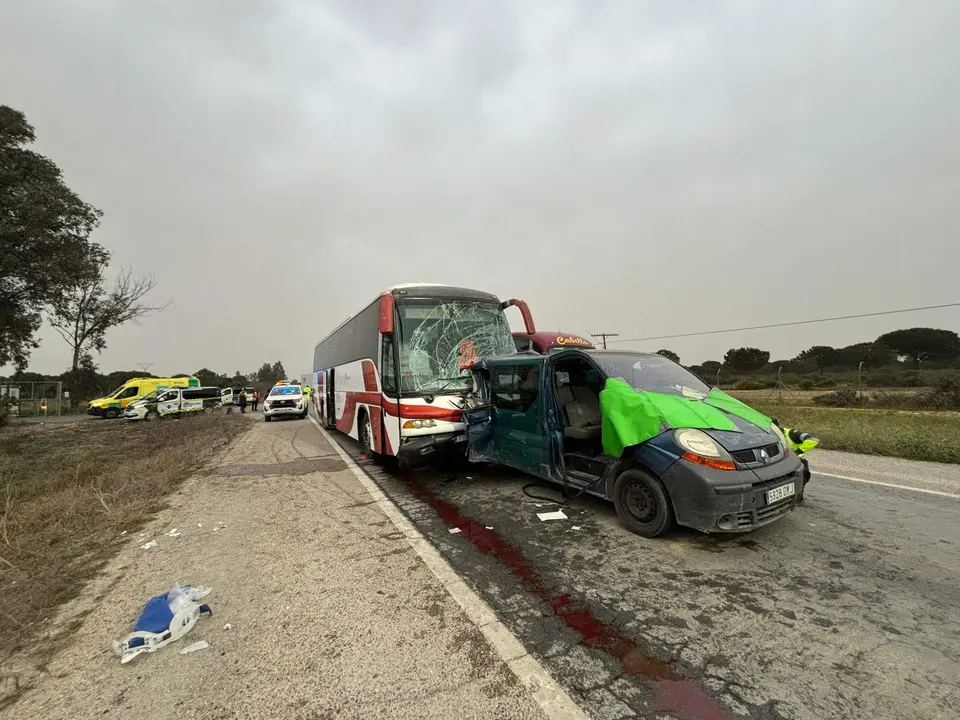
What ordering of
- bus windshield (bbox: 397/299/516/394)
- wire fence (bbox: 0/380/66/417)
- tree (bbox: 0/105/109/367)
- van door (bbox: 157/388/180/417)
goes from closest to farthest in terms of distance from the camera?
1. bus windshield (bbox: 397/299/516/394)
2. tree (bbox: 0/105/109/367)
3. van door (bbox: 157/388/180/417)
4. wire fence (bbox: 0/380/66/417)

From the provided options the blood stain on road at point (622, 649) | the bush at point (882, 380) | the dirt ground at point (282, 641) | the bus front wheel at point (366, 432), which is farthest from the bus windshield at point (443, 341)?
the bush at point (882, 380)

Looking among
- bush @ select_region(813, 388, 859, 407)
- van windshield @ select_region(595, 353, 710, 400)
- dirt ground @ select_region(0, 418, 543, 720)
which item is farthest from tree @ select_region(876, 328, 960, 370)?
dirt ground @ select_region(0, 418, 543, 720)

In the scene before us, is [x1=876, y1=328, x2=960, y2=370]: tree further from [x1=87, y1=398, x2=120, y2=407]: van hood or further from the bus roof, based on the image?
[x1=87, y1=398, x2=120, y2=407]: van hood

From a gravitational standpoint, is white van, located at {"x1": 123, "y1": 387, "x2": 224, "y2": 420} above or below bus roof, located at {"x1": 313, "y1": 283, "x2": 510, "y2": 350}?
below

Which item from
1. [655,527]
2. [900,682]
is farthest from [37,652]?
[900,682]

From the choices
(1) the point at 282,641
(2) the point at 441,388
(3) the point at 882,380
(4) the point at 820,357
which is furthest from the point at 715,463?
(4) the point at 820,357

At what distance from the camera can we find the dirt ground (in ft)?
7.20

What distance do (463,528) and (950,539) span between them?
4558 millimetres

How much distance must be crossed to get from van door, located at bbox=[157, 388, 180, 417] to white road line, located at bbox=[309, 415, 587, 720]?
84.5 ft

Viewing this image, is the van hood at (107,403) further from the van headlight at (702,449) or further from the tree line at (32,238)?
the van headlight at (702,449)

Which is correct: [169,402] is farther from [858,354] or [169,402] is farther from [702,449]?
[858,354]

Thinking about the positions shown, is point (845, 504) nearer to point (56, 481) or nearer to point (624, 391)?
point (624, 391)

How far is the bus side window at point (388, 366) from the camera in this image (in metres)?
6.93

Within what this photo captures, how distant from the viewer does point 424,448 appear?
6.42m
